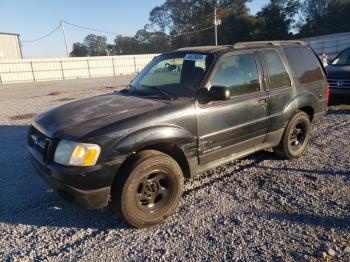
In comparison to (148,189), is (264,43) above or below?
above

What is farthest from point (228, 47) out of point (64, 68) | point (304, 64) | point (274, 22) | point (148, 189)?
point (274, 22)

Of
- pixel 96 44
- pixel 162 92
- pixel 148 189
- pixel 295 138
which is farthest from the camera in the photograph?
pixel 96 44

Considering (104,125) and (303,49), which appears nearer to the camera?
(104,125)

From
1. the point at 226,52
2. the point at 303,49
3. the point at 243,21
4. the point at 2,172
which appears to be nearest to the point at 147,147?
the point at 226,52

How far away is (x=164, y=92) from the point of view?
12.9ft

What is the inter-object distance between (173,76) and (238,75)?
0.87 m

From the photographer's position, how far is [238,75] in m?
4.11

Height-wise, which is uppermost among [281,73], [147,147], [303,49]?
[303,49]

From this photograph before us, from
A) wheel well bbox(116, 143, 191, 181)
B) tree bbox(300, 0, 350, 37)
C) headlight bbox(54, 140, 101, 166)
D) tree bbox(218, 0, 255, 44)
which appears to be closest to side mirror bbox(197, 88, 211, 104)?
wheel well bbox(116, 143, 191, 181)

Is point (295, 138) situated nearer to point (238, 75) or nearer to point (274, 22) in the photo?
point (238, 75)

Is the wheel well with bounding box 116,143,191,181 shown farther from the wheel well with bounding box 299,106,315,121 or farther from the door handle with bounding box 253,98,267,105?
the wheel well with bounding box 299,106,315,121

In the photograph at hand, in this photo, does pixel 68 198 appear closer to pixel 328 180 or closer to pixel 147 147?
pixel 147 147

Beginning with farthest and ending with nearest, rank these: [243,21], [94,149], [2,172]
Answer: [243,21] → [2,172] → [94,149]

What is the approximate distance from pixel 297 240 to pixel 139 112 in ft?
6.78
